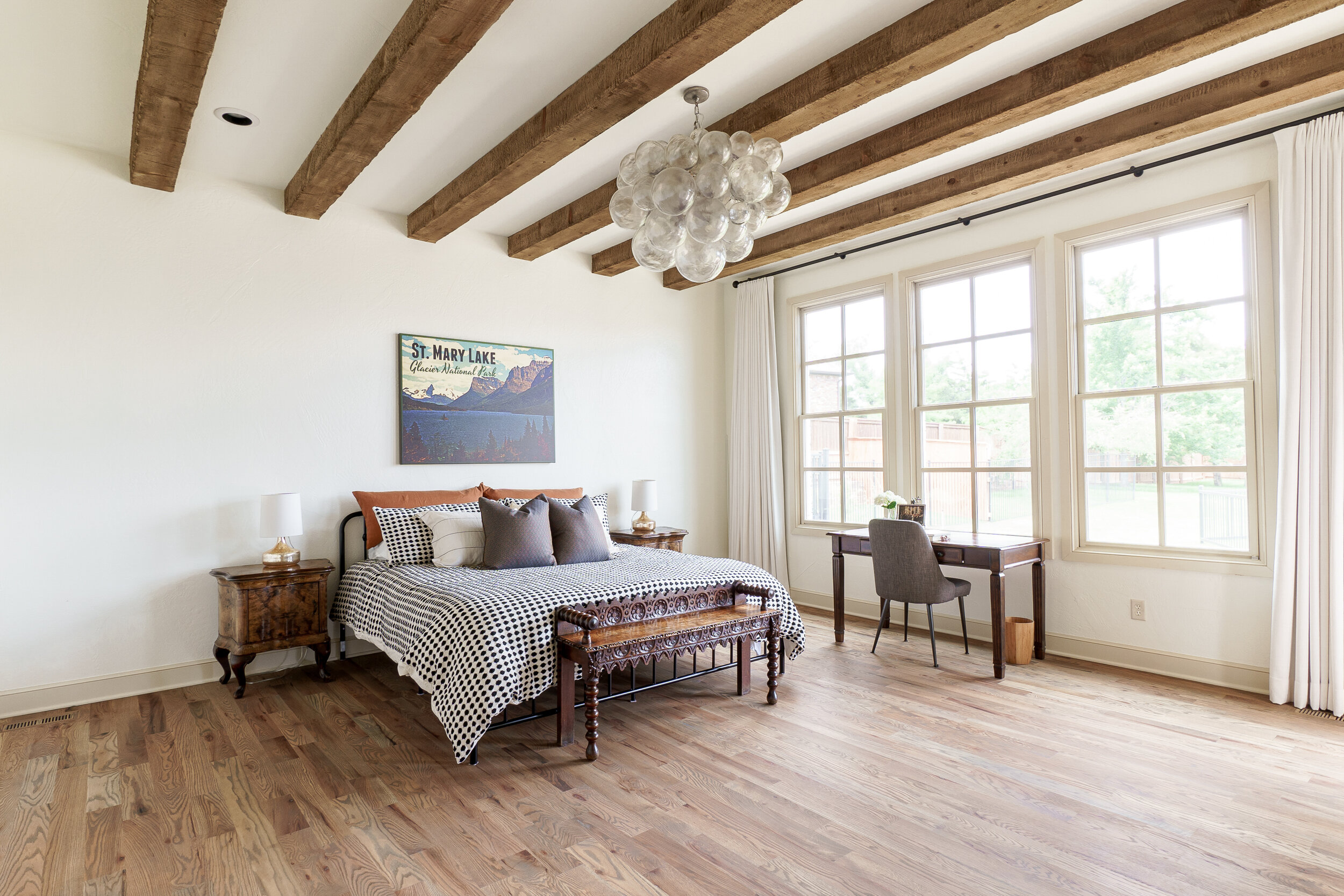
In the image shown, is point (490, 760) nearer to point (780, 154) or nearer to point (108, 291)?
point (780, 154)

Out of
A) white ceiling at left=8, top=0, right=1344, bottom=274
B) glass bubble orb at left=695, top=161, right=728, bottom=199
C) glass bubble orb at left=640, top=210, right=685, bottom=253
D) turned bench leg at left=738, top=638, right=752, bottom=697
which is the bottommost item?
turned bench leg at left=738, top=638, right=752, bottom=697

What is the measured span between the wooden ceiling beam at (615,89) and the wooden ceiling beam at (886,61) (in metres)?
0.55

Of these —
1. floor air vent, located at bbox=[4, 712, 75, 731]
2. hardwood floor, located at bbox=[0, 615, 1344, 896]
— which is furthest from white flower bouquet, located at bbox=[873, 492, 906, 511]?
floor air vent, located at bbox=[4, 712, 75, 731]

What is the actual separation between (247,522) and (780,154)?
134 inches

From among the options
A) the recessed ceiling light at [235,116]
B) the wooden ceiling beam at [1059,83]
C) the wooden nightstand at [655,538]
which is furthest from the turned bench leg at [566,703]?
the recessed ceiling light at [235,116]

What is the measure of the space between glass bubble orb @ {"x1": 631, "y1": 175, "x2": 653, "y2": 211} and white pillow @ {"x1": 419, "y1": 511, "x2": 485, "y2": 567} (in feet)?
6.73

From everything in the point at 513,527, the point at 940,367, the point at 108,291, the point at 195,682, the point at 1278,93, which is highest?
the point at 1278,93

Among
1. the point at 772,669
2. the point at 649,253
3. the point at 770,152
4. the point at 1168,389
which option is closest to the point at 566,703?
the point at 772,669

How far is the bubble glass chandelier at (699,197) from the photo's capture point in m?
2.58

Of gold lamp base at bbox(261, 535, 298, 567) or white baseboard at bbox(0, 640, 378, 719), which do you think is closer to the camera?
white baseboard at bbox(0, 640, 378, 719)

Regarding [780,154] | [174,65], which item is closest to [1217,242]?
[780,154]

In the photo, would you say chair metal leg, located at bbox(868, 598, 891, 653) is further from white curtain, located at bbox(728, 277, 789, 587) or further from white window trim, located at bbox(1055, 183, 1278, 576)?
white curtain, located at bbox(728, 277, 789, 587)

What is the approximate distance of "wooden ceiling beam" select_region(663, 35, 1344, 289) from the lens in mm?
2873

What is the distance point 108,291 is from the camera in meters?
3.67
